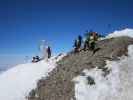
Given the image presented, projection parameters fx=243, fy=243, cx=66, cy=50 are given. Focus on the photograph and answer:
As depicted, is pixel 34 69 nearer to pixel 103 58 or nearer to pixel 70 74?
pixel 70 74

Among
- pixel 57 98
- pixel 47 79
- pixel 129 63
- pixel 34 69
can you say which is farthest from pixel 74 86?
pixel 34 69

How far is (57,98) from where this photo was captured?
25281mm

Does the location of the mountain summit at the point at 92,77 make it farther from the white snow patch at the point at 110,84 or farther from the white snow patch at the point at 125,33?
the white snow patch at the point at 125,33

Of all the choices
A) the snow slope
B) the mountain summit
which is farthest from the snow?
the snow slope

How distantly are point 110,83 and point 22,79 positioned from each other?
1232cm

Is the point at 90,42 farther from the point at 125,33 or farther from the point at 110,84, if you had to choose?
the point at 110,84

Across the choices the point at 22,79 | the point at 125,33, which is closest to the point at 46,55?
the point at 22,79

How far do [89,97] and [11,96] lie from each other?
9923mm

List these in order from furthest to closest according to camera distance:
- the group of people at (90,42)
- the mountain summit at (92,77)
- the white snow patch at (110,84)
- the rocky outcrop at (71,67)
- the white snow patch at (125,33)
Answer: the white snow patch at (125,33) < the group of people at (90,42) < the rocky outcrop at (71,67) < the mountain summit at (92,77) < the white snow patch at (110,84)

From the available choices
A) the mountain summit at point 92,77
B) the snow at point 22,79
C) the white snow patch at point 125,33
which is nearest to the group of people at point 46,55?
the snow at point 22,79

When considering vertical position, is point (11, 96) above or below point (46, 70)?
below

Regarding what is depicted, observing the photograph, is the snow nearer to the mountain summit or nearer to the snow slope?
the mountain summit

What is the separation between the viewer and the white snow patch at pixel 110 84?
23281 millimetres

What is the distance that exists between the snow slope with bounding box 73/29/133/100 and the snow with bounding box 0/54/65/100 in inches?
248
